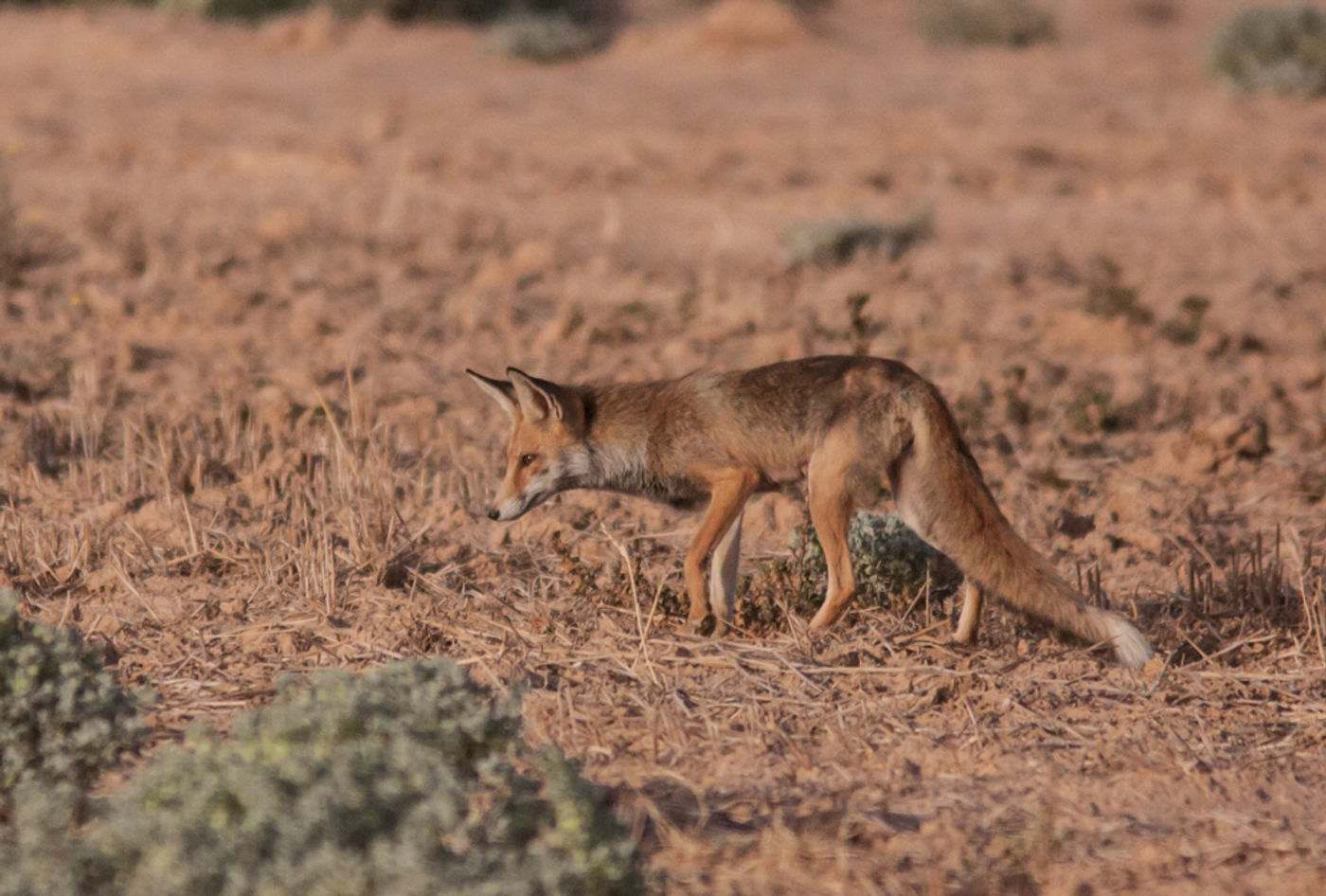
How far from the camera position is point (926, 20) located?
29031 millimetres

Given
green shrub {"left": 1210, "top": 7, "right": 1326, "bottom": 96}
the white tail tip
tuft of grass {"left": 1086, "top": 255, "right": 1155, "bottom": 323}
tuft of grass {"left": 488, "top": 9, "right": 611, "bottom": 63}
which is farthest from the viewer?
tuft of grass {"left": 488, "top": 9, "right": 611, "bottom": 63}

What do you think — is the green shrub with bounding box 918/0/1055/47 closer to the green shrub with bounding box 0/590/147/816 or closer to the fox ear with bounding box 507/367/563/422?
the fox ear with bounding box 507/367/563/422

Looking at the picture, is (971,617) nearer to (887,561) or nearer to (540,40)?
(887,561)

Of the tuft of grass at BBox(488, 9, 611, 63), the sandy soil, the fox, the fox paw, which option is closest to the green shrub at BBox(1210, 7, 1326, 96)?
the sandy soil

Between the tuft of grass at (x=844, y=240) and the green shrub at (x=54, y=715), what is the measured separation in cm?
896

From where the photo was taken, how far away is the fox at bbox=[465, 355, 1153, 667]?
5.50 m

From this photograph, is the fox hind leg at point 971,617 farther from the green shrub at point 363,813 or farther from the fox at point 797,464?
the green shrub at point 363,813

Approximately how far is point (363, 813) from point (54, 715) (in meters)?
1.33

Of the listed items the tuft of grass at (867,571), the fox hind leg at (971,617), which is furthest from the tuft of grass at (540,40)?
the fox hind leg at (971,617)

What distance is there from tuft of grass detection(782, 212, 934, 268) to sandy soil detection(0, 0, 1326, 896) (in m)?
0.19

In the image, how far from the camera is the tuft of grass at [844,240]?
12602 millimetres

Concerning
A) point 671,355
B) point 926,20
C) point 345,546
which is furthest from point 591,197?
point 926,20

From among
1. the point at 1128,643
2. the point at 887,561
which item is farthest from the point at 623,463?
the point at 1128,643

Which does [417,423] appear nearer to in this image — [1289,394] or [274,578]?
[274,578]
